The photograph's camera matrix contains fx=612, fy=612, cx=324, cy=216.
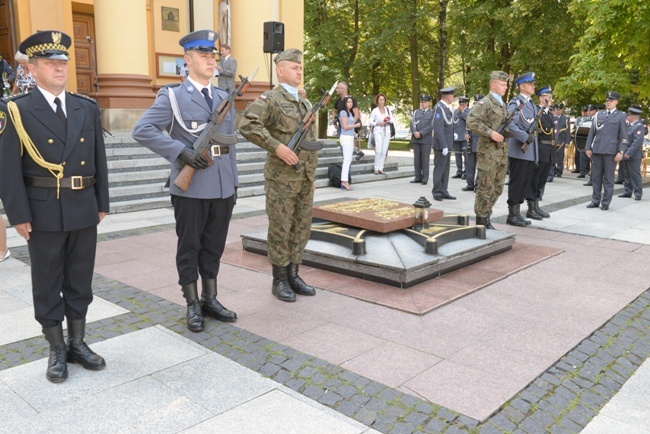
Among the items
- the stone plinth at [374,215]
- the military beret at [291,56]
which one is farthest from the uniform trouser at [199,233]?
the stone plinth at [374,215]

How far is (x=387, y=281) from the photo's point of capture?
19.0 feet

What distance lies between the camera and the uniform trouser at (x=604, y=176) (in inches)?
429

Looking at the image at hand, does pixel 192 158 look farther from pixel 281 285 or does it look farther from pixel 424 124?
pixel 424 124

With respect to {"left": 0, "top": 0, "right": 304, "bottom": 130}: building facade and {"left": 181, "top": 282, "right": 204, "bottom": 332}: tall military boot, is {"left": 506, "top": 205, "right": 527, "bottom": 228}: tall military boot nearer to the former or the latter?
{"left": 181, "top": 282, "right": 204, "bottom": 332}: tall military boot

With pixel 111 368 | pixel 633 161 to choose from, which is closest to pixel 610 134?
pixel 633 161

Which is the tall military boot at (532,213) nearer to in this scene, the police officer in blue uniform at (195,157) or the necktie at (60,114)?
the police officer in blue uniform at (195,157)

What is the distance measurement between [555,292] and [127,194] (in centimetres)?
749

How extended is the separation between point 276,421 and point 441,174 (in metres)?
9.25

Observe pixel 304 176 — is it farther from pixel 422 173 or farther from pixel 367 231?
pixel 422 173

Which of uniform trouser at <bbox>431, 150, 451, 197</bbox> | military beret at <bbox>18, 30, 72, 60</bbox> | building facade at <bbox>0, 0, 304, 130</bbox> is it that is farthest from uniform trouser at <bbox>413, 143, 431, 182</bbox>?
military beret at <bbox>18, 30, 72, 60</bbox>

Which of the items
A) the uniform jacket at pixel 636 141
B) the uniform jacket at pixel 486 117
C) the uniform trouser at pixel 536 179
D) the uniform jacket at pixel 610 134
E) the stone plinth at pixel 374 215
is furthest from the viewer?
the uniform jacket at pixel 636 141

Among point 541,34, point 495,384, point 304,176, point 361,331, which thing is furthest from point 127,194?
point 541,34

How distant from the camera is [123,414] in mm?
3320

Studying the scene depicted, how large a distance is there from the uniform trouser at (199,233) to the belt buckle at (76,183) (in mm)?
831
